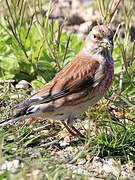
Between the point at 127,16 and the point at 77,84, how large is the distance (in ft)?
3.04

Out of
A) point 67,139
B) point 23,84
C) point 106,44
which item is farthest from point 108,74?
point 23,84

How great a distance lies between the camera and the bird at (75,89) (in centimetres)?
311

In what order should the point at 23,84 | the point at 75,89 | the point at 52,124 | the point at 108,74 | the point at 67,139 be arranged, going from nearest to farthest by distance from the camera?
the point at 75,89
the point at 108,74
the point at 67,139
the point at 52,124
the point at 23,84

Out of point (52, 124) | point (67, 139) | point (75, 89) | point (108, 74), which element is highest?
point (108, 74)

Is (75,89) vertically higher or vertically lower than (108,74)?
lower

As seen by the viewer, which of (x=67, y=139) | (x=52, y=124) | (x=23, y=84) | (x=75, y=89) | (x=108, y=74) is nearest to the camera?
(x=75, y=89)

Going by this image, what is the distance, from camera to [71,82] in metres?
3.16

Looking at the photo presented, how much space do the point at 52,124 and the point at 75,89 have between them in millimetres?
618

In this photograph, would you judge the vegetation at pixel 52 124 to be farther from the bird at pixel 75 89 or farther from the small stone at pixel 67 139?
the bird at pixel 75 89

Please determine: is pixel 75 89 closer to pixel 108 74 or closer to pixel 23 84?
Result: pixel 108 74

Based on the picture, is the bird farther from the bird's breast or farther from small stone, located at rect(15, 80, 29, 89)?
small stone, located at rect(15, 80, 29, 89)

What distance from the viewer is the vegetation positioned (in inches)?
101

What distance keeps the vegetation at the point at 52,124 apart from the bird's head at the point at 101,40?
0.47 feet

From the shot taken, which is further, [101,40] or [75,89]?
[101,40]
